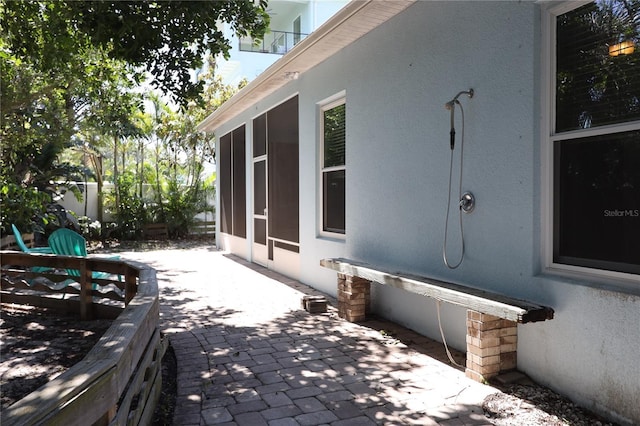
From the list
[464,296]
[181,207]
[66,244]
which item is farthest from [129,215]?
[464,296]

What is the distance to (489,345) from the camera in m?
3.49

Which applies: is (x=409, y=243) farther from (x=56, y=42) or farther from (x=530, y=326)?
(x=56, y=42)

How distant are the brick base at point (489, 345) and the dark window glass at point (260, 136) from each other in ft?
21.3

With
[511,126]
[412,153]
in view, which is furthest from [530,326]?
[412,153]

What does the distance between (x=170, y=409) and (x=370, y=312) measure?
2914 mm

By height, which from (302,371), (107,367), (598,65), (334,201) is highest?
(598,65)

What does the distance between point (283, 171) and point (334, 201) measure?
6.45ft

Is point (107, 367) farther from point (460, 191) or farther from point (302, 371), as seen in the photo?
point (460, 191)

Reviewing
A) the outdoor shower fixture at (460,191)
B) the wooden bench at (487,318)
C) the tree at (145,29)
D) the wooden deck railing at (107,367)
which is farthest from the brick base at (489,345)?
the tree at (145,29)

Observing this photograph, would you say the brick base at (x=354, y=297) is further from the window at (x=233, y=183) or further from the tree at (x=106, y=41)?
the window at (x=233, y=183)

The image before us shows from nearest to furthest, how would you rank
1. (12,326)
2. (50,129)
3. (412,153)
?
(412,153)
(12,326)
(50,129)

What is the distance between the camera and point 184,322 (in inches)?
214

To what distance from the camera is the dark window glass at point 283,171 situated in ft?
25.7

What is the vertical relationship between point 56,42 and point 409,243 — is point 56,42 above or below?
above
